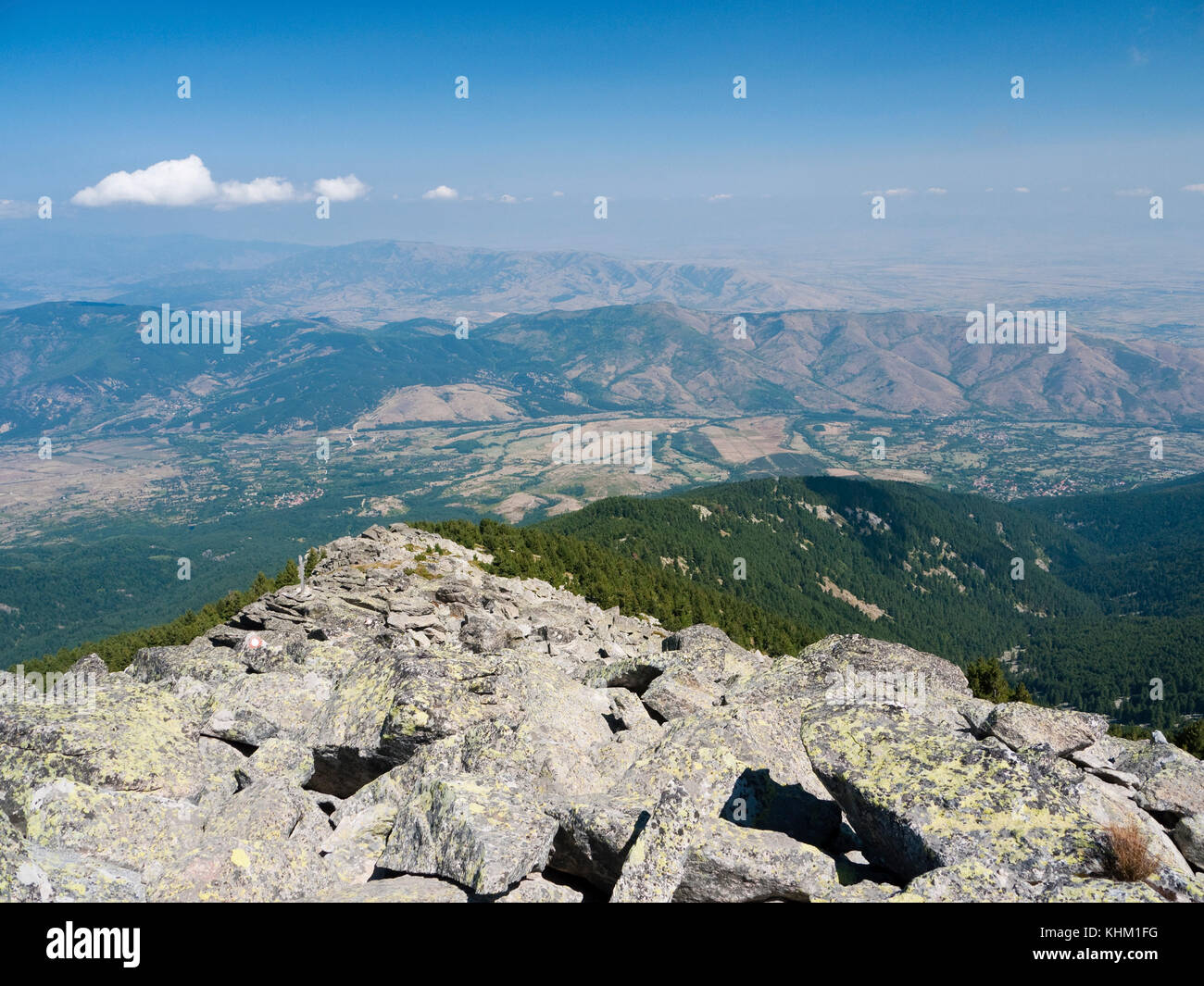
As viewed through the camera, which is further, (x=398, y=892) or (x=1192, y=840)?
(x=1192, y=840)

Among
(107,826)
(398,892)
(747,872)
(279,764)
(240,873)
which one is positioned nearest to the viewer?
(747,872)

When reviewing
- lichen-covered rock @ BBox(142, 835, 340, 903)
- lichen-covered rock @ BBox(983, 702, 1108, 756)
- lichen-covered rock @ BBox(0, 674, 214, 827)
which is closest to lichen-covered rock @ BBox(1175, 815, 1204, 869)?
lichen-covered rock @ BBox(983, 702, 1108, 756)

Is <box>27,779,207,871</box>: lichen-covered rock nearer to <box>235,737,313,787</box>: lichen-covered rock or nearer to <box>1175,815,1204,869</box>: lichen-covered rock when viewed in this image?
<box>235,737,313,787</box>: lichen-covered rock

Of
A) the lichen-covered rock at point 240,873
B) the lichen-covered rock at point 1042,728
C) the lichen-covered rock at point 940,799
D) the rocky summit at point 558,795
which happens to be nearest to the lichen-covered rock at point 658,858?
the rocky summit at point 558,795

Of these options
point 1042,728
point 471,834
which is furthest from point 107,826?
point 1042,728

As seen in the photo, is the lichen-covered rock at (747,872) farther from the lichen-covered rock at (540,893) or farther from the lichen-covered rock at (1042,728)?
the lichen-covered rock at (1042,728)

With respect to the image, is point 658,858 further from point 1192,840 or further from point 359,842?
point 1192,840
